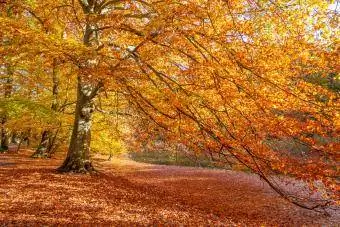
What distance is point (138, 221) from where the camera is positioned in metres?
9.77

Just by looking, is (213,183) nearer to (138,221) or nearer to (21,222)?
(138,221)

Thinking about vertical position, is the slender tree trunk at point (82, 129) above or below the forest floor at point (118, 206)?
above

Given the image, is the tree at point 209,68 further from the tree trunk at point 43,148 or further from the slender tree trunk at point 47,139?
the tree trunk at point 43,148

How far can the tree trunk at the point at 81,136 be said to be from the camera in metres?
15.8

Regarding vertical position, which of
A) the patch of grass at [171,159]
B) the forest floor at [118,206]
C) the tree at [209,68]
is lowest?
the forest floor at [118,206]

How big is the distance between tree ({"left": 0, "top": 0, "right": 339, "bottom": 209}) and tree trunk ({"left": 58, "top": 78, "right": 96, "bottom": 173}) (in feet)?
0.14

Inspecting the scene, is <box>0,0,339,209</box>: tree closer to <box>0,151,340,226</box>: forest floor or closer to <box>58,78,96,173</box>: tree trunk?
<box>58,78,96,173</box>: tree trunk

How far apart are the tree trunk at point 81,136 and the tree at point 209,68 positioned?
4cm

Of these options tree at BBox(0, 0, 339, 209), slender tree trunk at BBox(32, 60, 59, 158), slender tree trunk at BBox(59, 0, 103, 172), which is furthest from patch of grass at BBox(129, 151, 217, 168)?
tree at BBox(0, 0, 339, 209)

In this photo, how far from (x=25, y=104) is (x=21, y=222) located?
864cm

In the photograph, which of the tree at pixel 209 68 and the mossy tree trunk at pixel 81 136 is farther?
the mossy tree trunk at pixel 81 136

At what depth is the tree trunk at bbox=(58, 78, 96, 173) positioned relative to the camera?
15.8m

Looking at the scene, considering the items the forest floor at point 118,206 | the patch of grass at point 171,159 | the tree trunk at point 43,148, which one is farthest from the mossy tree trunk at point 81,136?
the patch of grass at point 171,159

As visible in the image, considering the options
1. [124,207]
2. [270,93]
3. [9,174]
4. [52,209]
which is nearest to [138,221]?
[124,207]
